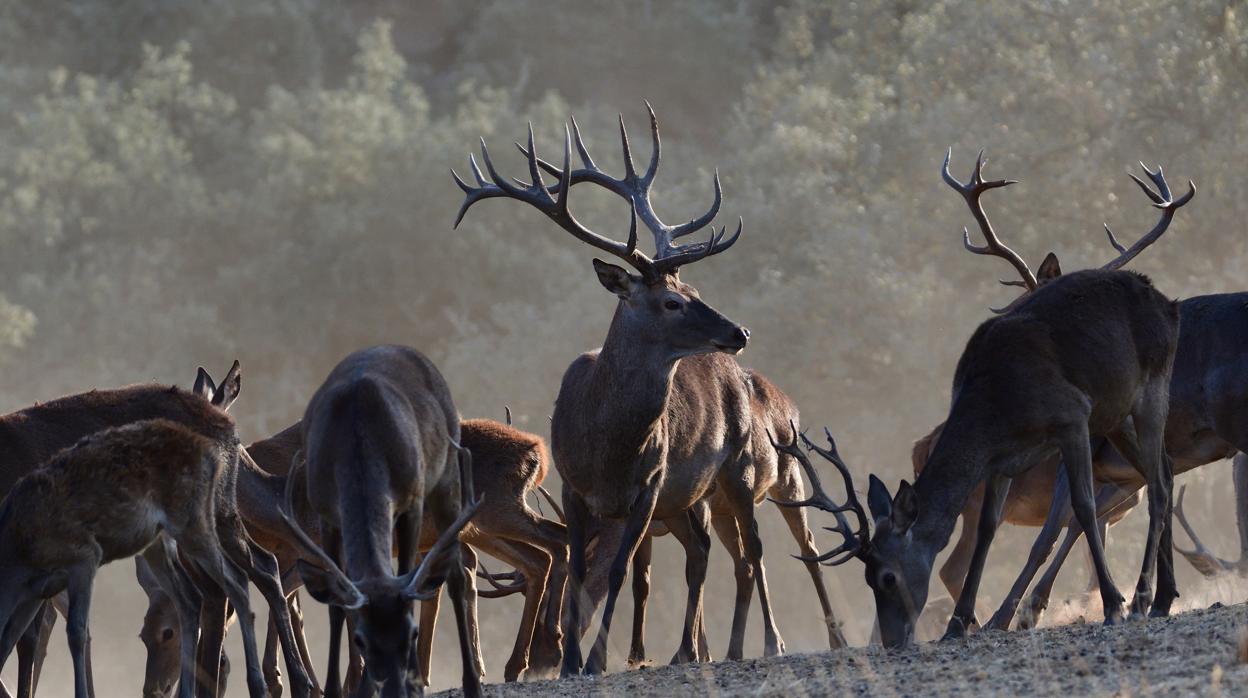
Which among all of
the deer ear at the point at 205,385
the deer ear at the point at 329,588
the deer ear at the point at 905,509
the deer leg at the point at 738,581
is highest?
the deer ear at the point at 205,385

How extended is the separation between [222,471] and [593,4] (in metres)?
37.7

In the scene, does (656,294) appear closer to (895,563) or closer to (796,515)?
(895,563)

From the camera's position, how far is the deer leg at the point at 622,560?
10227 millimetres

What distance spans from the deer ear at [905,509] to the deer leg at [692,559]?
2233 mm

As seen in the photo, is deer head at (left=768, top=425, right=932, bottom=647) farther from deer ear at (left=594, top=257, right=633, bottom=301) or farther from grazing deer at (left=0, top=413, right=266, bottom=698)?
grazing deer at (left=0, top=413, right=266, bottom=698)

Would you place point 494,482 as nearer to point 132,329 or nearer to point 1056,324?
point 1056,324

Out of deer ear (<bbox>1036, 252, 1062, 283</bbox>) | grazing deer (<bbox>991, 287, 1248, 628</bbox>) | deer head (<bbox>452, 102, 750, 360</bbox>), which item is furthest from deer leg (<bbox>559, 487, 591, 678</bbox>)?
deer ear (<bbox>1036, 252, 1062, 283</bbox>)

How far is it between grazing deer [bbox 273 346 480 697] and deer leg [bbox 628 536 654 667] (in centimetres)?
180

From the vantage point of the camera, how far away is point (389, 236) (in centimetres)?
3428

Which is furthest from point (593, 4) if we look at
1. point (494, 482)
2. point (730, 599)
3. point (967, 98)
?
point (494, 482)

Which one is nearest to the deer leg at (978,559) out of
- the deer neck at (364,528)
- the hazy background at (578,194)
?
the deer neck at (364,528)

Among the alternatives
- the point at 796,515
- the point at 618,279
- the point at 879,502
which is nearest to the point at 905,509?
the point at 879,502

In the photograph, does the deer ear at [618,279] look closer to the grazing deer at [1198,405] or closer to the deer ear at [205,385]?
the grazing deer at [1198,405]

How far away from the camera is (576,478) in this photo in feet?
34.8
